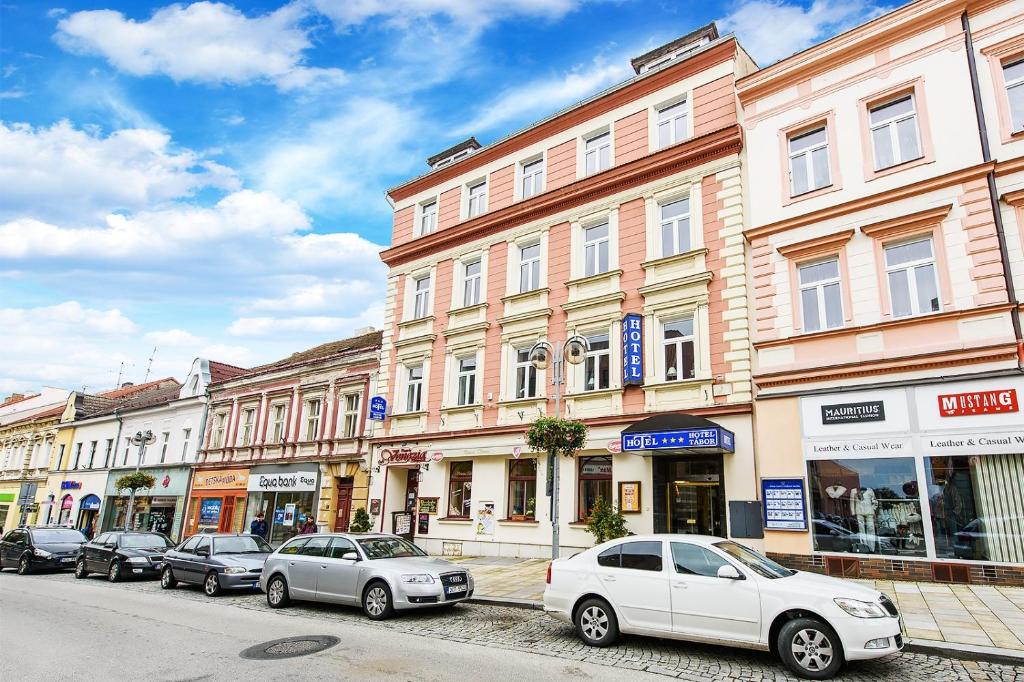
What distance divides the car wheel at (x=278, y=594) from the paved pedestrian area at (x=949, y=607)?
3815 mm

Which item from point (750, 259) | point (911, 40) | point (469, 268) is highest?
point (911, 40)

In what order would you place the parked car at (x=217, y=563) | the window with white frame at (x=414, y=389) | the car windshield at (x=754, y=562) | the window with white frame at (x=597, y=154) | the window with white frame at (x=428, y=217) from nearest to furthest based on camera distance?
the car windshield at (x=754, y=562) → the parked car at (x=217, y=563) → the window with white frame at (x=597, y=154) → the window with white frame at (x=414, y=389) → the window with white frame at (x=428, y=217)

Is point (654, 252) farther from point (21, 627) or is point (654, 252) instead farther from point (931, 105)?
point (21, 627)

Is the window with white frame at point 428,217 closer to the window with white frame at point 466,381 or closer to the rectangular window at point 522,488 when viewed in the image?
the window with white frame at point 466,381

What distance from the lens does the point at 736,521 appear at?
1470 centimetres

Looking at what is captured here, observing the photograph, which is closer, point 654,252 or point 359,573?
point 359,573

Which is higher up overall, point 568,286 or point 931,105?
point 931,105

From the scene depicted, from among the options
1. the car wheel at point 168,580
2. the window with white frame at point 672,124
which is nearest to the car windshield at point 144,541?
the car wheel at point 168,580

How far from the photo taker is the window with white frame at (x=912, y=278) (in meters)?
13.5

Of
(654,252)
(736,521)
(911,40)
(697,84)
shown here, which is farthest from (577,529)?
(911,40)

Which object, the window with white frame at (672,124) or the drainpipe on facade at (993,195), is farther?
the window with white frame at (672,124)

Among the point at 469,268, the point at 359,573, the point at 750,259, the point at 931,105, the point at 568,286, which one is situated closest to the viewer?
the point at 359,573

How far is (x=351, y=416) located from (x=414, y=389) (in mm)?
4017

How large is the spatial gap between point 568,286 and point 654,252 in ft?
9.43
